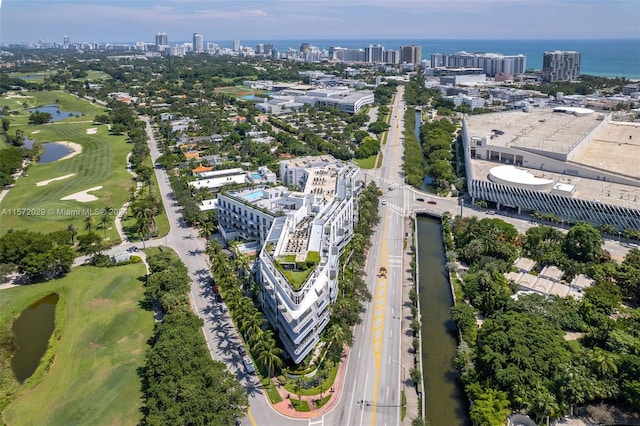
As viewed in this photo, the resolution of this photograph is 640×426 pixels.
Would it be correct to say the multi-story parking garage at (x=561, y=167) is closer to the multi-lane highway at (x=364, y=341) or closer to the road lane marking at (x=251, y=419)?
the multi-lane highway at (x=364, y=341)

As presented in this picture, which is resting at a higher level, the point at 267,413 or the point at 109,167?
the point at 109,167

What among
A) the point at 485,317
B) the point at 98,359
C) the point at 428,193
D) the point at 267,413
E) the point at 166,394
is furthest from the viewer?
the point at 428,193

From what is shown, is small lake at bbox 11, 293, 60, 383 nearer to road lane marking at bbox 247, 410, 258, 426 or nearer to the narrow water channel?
road lane marking at bbox 247, 410, 258, 426

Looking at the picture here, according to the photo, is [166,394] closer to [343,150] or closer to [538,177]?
[538,177]

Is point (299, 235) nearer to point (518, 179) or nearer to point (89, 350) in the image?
point (89, 350)

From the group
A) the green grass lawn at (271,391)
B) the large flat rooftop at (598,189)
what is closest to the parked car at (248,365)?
the green grass lawn at (271,391)

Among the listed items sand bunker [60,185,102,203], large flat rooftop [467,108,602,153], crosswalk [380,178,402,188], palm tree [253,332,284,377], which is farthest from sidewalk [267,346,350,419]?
large flat rooftop [467,108,602,153]

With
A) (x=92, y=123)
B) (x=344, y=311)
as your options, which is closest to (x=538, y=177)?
(x=344, y=311)

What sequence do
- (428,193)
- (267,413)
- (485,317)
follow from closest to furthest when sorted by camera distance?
(267,413)
(485,317)
(428,193)
